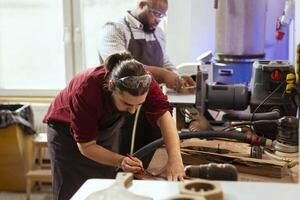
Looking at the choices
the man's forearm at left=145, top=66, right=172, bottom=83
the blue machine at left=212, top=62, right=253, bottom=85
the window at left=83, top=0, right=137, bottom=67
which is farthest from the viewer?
the window at left=83, top=0, right=137, bottom=67

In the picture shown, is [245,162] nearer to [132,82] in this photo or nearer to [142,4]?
[132,82]

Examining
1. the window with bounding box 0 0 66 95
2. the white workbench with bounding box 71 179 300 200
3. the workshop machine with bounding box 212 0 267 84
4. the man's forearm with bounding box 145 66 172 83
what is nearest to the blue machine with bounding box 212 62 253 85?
the workshop machine with bounding box 212 0 267 84

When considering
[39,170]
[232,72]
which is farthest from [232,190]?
[39,170]

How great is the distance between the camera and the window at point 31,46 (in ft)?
12.2

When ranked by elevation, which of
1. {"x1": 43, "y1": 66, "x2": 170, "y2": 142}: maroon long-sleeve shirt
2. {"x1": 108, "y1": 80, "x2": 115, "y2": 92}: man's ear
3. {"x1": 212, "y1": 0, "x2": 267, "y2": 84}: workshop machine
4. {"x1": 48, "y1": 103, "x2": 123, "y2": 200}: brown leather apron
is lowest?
{"x1": 48, "y1": 103, "x2": 123, "y2": 200}: brown leather apron

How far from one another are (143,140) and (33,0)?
6.38 feet

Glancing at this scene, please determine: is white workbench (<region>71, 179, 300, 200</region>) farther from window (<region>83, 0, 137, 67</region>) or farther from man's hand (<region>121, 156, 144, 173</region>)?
window (<region>83, 0, 137, 67</region>)

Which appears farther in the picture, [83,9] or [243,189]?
[83,9]

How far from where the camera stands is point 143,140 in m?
2.27

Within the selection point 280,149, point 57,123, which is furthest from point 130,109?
point 280,149

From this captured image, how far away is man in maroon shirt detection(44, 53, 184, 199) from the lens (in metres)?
1.71

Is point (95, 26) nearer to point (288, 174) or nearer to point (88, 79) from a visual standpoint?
point (88, 79)

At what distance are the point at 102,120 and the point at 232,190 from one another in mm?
1254

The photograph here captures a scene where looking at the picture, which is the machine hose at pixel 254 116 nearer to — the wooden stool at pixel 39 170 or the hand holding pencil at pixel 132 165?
the hand holding pencil at pixel 132 165
